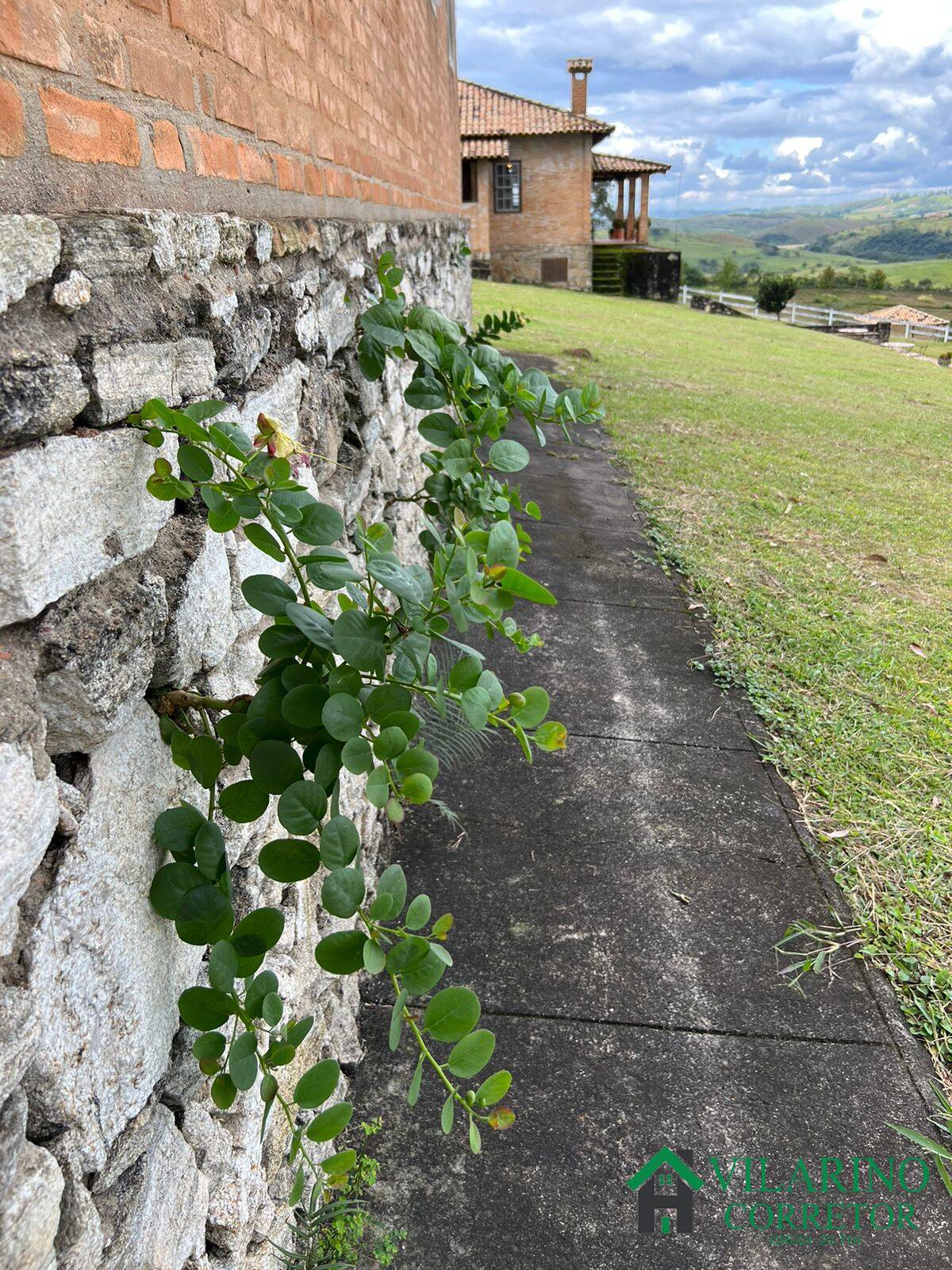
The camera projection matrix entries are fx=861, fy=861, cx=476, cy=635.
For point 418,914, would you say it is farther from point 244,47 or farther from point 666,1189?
point 244,47

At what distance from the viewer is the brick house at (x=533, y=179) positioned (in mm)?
28094

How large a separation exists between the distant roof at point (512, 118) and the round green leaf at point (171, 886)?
102ft

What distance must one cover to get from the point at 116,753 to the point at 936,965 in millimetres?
2532

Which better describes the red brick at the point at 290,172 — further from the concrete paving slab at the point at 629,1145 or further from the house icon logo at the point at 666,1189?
the house icon logo at the point at 666,1189

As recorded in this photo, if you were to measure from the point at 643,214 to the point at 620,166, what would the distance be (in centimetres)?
205

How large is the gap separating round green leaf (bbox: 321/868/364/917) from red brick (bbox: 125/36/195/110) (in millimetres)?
1187

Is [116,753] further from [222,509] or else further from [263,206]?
[263,206]

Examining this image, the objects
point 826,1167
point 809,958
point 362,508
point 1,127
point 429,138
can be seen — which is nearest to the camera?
point 1,127

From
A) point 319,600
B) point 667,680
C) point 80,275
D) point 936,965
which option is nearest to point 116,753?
point 80,275

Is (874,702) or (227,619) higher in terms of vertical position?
(227,619)

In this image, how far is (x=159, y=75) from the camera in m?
1.35

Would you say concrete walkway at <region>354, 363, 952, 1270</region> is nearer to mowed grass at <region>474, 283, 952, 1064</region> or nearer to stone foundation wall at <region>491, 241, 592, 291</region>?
mowed grass at <region>474, 283, 952, 1064</region>

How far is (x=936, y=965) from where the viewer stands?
2607mm

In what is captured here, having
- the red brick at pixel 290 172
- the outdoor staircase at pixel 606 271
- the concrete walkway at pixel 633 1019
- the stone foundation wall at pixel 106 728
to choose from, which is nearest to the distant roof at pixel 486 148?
the outdoor staircase at pixel 606 271
